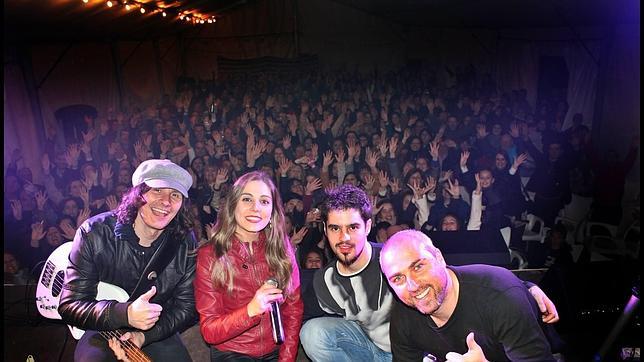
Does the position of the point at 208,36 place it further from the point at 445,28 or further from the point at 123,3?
the point at 445,28

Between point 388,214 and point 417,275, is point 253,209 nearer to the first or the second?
point 417,275

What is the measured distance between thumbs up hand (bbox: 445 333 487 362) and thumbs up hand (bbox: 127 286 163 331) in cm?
161

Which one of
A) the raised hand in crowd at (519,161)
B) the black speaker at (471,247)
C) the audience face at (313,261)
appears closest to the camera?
the audience face at (313,261)

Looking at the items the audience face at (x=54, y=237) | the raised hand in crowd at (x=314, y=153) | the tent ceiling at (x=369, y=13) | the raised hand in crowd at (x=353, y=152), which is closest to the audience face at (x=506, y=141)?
the raised hand in crowd at (x=353, y=152)

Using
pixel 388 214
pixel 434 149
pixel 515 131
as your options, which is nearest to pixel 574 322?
pixel 388 214

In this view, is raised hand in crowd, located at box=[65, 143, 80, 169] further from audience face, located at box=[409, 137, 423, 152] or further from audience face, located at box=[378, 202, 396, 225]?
audience face, located at box=[409, 137, 423, 152]

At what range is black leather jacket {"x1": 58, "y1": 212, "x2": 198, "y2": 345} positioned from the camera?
3.10m

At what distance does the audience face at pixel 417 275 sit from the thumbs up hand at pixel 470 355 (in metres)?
0.21

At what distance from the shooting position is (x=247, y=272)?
3125mm

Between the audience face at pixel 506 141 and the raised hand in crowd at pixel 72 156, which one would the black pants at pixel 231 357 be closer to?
the raised hand in crowd at pixel 72 156

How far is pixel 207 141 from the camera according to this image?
7.57 metres

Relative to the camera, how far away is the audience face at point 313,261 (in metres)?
4.61

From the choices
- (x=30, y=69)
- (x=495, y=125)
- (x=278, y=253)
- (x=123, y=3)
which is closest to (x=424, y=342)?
(x=278, y=253)

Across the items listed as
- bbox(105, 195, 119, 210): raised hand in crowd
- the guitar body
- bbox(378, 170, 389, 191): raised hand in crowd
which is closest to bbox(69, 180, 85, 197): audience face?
bbox(105, 195, 119, 210): raised hand in crowd
